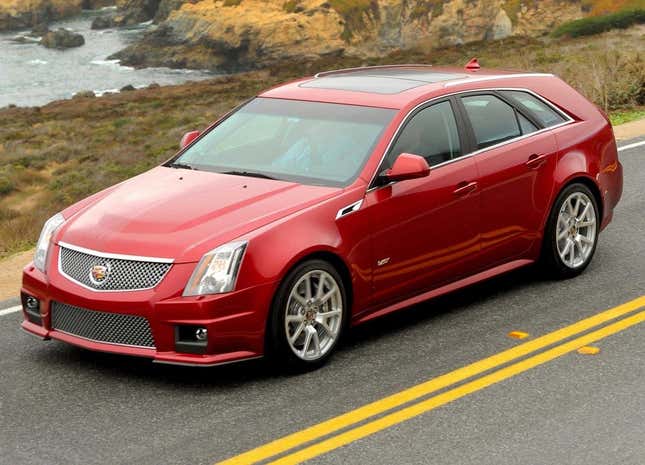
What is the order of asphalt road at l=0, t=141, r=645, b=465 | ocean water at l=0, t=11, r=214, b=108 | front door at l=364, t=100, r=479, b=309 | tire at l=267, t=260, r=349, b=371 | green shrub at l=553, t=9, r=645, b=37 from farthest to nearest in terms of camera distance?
1. ocean water at l=0, t=11, r=214, b=108
2. green shrub at l=553, t=9, r=645, b=37
3. front door at l=364, t=100, r=479, b=309
4. tire at l=267, t=260, r=349, b=371
5. asphalt road at l=0, t=141, r=645, b=465

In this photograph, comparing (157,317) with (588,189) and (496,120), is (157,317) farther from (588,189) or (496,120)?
(588,189)

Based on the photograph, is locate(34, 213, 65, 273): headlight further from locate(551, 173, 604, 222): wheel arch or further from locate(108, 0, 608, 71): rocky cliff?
locate(108, 0, 608, 71): rocky cliff

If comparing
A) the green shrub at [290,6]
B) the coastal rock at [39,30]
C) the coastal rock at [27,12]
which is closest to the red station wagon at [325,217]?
the green shrub at [290,6]

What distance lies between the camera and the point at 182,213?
283 inches

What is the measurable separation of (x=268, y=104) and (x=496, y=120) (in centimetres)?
156

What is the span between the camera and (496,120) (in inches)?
339

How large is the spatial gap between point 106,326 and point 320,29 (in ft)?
323

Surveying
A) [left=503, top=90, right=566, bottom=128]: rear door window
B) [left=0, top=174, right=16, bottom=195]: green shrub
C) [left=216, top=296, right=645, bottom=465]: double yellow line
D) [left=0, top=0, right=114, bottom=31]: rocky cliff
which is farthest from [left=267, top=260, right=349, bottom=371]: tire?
[left=0, top=0, right=114, bottom=31]: rocky cliff

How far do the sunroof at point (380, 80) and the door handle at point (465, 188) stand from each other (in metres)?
0.74

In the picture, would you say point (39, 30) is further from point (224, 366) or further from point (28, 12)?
point (224, 366)

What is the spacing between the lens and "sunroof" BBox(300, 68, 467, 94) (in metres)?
8.36

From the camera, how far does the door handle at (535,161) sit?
8617 millimetres

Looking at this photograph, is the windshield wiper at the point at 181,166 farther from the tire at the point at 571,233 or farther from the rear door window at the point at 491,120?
the tire at the point at 571,233

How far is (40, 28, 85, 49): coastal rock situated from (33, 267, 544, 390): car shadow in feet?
361
